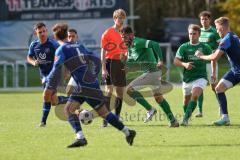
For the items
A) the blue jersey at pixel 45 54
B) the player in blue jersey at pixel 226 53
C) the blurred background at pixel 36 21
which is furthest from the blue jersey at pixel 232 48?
the blurred background at pixel 36 21

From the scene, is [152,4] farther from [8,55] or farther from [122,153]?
[122,153]

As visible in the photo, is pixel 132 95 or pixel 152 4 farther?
pixel 152 4

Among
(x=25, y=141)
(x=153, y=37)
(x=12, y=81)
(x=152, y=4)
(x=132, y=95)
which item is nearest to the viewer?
(x=25, y=141)

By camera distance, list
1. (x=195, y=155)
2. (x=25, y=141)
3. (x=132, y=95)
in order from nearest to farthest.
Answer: (x=195, y=155) < (x=25, y=141) < (x=132, y=95)

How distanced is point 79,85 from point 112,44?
3076mm

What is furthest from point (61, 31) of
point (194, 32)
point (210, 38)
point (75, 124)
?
point (210, 38)

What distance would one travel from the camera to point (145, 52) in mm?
14953

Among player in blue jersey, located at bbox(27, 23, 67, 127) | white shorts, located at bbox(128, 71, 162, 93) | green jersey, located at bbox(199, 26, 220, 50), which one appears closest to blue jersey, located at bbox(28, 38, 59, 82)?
player in blue jersey, located at bbox(27, 23, 67, 127)

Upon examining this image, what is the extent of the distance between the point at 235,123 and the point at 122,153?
438 centimetres

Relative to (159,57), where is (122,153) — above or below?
below

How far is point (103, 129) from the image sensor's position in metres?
14.0

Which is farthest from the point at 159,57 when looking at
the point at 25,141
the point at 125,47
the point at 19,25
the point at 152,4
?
the point at 152,4

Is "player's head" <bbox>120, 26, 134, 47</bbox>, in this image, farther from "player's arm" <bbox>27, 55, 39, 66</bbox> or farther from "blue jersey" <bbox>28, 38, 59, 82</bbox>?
"player's arm" <bbox>27, 55, 39, 66</bbox>

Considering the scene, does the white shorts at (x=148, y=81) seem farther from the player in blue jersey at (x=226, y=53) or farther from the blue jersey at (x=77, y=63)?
the blue jersey at (x=77, y=63)
